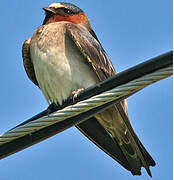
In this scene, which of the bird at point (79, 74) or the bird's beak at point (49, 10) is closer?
the bird at point (79, 74)

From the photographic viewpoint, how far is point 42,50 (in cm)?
520

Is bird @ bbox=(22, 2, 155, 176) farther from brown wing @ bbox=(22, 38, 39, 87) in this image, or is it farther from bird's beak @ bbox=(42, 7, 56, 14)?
bird's beak @ bbox=(42, 7, 56, 14)

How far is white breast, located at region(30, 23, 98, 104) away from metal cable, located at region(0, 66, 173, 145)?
172 centimetres

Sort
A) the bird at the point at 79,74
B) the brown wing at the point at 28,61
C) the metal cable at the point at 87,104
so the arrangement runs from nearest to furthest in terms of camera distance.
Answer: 1. the metal cable at the point at 87,104
2. the bird at the point at 79,74
3. the brown wing at the point at 28,61

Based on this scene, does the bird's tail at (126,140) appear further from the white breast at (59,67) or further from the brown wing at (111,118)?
the white breast at (59,67)

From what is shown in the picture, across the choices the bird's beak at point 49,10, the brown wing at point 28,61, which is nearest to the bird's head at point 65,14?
the bird's beak at point 49,10

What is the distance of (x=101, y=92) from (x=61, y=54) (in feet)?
5.65

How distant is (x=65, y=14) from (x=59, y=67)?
1.40 metres

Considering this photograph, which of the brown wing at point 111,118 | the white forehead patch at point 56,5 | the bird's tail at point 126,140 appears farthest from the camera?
the white forehead patch at point 56,5

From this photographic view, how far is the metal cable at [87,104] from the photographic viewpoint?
2.98m

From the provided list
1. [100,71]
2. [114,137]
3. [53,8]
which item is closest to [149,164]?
[114,137]

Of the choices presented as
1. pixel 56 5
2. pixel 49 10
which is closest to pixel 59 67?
pixel 49 10

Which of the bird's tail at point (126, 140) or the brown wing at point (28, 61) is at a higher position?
the brown wing at point (28, 61)

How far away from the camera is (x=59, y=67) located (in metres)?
5.06
